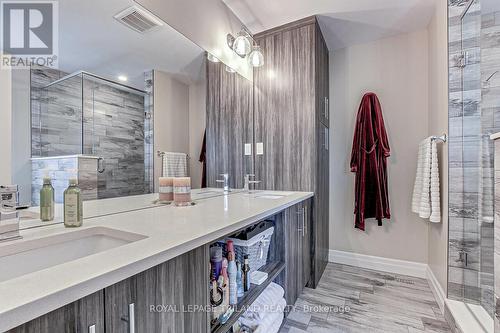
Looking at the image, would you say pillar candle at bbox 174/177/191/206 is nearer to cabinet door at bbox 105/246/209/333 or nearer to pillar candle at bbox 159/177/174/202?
pillar candle at bbox 159/177/174/202

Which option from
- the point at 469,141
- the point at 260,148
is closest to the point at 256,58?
the point at 260,148

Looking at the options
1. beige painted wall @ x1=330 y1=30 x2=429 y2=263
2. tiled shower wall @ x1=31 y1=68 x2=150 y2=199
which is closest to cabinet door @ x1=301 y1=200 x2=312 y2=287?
beige painted wall @ x1=330 y1=30 x2=429 y2=263

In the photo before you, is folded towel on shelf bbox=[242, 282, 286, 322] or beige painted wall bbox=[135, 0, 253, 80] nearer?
folded towel on shelf bbox=[242, 282, 286, 322]

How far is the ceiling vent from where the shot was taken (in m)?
1.24

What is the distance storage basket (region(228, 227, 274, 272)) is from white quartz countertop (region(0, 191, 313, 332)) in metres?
0.27

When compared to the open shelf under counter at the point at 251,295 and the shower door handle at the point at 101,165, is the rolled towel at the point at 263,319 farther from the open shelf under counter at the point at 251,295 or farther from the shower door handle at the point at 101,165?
the shower door handle at the point at 101,165

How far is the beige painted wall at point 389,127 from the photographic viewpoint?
242cm

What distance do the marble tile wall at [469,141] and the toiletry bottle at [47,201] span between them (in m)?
2.36

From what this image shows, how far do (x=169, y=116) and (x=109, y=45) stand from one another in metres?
0.44

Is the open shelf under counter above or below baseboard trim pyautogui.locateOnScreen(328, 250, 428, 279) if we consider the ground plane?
above

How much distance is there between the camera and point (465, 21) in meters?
1.71

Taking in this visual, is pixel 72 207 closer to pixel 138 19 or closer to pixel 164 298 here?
pixel 164 298

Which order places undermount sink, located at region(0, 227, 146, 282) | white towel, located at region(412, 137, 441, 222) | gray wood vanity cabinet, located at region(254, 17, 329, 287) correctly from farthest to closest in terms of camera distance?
gray wood vanity cabinet, located at region(254, 17, 329, 287), white towel, located at region(412, 137, 441, 222), undermount sink, located at region(0, 227, 146, 282)
